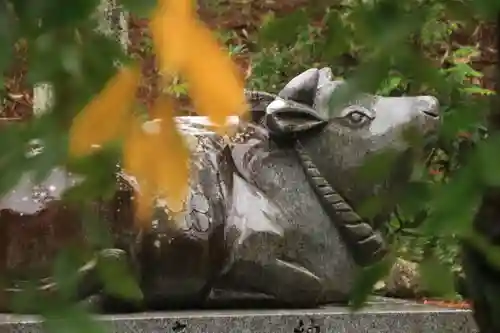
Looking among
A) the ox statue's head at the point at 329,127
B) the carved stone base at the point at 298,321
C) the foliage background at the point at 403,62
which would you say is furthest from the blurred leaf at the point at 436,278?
the ox statue's head at the point at 329,127

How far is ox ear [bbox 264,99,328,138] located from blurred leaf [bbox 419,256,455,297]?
1759 millimetres

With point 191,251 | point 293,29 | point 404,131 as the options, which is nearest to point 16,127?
point 293,29

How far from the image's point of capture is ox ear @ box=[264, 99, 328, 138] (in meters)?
2.49

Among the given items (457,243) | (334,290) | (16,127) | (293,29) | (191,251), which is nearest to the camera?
(16,127)

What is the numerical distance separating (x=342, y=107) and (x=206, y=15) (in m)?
0.09

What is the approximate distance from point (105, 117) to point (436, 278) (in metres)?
0.32

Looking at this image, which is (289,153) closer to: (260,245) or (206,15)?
(260,245)

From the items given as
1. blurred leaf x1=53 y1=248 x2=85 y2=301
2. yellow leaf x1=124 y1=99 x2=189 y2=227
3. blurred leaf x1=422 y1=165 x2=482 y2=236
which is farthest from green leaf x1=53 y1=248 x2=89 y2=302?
blurred leaf x1=422 y1=165 x2=482 y2=236

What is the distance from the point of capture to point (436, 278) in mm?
717

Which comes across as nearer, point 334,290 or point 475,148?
point 475,148

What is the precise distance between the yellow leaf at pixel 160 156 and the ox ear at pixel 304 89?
2040mm

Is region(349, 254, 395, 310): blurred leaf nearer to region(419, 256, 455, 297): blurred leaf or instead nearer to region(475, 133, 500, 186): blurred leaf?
region(419, 256, 455, 297): blurred leaf

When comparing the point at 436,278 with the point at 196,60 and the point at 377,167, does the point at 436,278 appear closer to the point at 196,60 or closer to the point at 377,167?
the point at 377,167

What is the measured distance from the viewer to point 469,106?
0.69 metres
